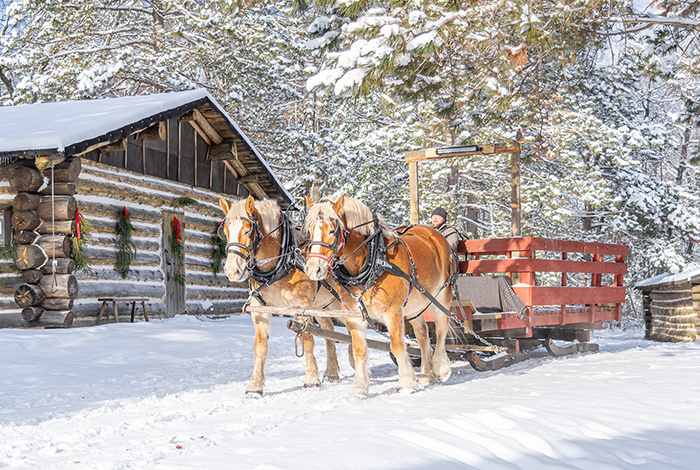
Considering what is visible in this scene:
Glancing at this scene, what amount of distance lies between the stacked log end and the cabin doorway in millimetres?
4052

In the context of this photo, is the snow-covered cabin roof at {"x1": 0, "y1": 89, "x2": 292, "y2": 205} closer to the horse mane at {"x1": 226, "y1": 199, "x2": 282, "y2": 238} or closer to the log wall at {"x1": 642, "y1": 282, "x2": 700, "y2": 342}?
the horse mane at {"x1": 226, "y1": 199, "x2": 282, "y2": 238}

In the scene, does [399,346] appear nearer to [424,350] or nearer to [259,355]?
[424,350]

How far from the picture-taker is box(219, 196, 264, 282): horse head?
255 inches

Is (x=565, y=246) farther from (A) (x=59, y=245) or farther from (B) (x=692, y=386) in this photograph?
(A) (x=59, y=245)

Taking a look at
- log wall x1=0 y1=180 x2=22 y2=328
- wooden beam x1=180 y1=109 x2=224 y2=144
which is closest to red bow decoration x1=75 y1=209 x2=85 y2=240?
log wall x1=0 y1=180 x2=22 y2=328

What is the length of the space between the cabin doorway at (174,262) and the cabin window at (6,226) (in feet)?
13.4

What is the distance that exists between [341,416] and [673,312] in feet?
38.8

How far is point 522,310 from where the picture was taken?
28.3ft

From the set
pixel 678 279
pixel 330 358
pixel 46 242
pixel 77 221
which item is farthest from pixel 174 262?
pixel 678 279

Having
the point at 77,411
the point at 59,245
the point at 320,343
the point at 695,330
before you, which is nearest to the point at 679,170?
the point at 695,330

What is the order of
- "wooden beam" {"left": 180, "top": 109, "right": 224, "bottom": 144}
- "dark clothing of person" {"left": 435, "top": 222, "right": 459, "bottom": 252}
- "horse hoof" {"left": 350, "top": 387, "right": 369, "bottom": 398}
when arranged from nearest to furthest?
"horse hoof" {"left": 350, "top": 387, "right": 369, "bottom": 398}, "dark clothing of person" {"left": 435, "top": 222, "right": 459, "bottom": 252}, "wooden beam" {"left": 180, "top": 109, "right": 224, "bottom": 144}

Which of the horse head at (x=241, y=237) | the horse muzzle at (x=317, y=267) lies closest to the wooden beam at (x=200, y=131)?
the horse head at (x=241, y=237)

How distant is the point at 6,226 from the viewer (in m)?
12.5

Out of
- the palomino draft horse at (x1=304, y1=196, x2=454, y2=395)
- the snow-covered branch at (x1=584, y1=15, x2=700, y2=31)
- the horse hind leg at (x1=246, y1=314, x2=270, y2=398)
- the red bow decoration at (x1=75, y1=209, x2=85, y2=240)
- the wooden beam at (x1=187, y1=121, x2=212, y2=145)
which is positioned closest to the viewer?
the palomino draft horse at (x1=304, y1=196, x2=454, y2=395)
